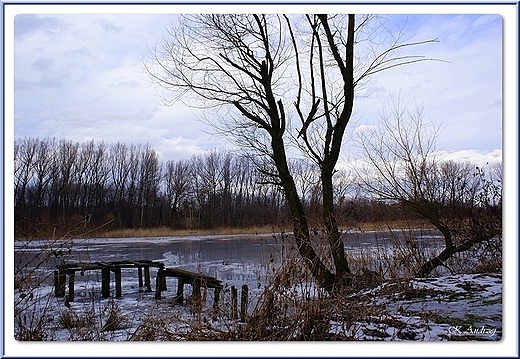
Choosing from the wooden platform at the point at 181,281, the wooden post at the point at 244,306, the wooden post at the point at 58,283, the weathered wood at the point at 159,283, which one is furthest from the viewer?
the weathered wood at the point at 159,283

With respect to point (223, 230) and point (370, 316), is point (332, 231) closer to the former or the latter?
point (370, 316)

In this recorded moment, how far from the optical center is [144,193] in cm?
1148

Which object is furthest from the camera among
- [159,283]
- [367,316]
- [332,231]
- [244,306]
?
[159,283]

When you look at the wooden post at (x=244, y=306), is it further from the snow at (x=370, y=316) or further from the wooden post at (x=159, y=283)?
the wooden post at (x=159, y=283)

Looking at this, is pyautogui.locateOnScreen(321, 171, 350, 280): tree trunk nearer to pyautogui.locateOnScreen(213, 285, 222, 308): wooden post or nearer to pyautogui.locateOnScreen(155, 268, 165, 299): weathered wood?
pyautogui.locateOnScreen(213, 285, 222, 308): wooden post

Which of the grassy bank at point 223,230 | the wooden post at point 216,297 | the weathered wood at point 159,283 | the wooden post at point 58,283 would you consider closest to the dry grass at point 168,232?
the grassy bank at point 223,230

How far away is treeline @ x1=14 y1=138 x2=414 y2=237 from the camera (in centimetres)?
582

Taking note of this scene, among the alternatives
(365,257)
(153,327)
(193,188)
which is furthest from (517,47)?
(193,188)

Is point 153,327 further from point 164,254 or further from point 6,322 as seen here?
point 164,254

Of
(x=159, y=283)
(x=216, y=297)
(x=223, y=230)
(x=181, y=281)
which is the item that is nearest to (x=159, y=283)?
(x=159, y=283)

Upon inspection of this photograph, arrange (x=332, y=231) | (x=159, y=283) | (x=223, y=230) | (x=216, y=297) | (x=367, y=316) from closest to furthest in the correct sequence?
1. (x=367, y=316)
2. (x=216, y=297)
3. (x=332, y=231)
4. (x=159, y=283)
5. (x=223, y=230)

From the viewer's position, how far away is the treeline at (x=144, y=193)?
582 cm

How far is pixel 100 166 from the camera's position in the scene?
9.71 meters

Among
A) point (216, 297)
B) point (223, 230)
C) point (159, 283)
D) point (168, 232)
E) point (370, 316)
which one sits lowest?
point (159, 283)
